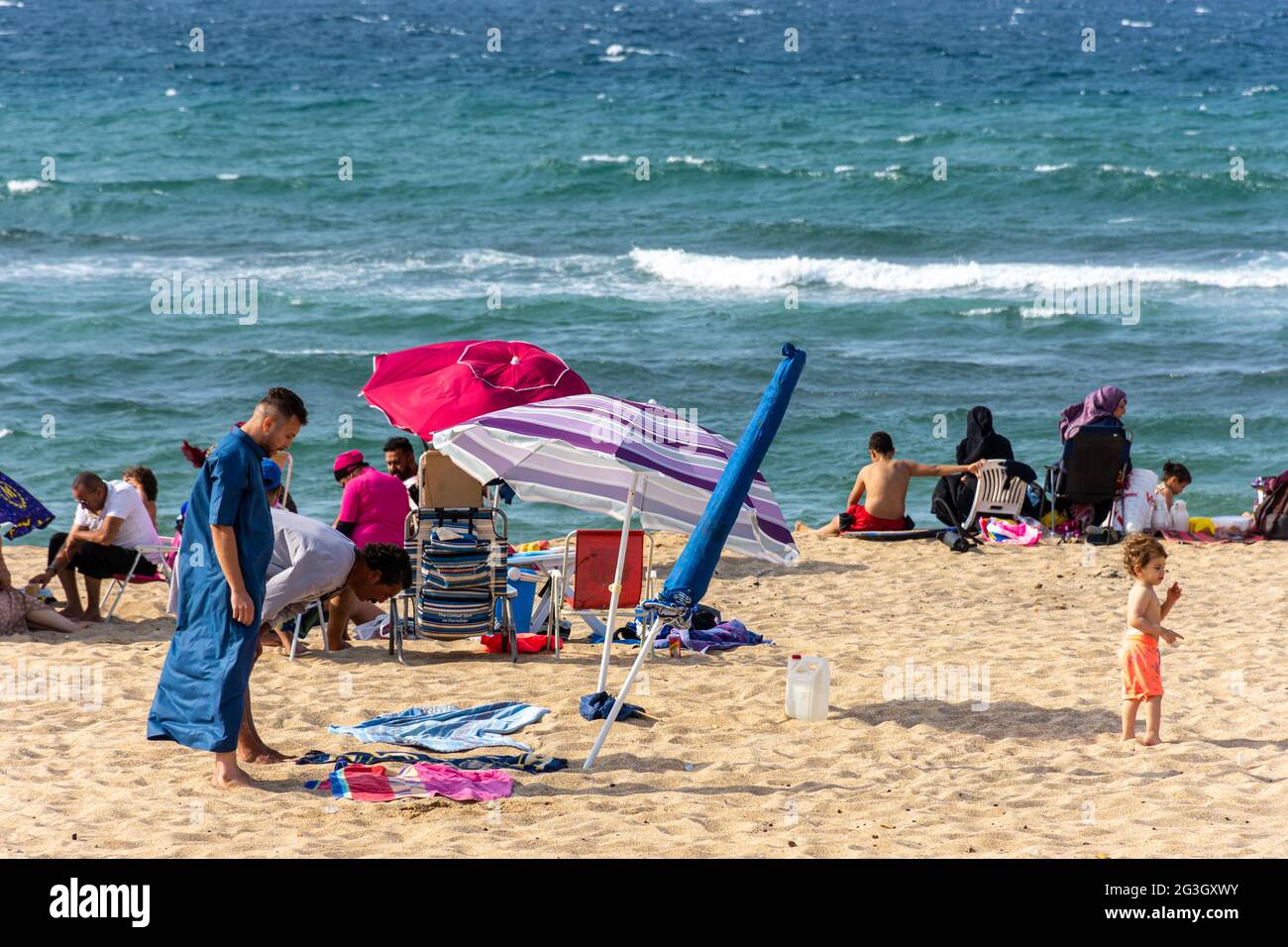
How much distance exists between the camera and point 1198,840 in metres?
5.16

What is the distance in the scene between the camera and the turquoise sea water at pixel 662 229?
58.7 feet

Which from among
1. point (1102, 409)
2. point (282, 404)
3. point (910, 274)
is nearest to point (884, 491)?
point (1102, 409)

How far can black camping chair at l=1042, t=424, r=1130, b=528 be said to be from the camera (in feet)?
37.7

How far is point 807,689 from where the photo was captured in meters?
6.93

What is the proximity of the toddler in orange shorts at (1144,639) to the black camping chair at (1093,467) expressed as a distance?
Answer: 5.09m

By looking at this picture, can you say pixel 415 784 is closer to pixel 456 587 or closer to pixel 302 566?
pixel 302 566

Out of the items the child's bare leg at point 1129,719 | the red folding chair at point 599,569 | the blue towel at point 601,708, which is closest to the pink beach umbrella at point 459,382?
the red folding chair at point 599,569

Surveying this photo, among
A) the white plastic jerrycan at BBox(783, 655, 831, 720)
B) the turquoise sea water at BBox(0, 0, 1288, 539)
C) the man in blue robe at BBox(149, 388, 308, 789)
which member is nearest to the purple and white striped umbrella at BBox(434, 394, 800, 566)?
the white plastic jerrycan at BBox(783, 655, 831, 720)

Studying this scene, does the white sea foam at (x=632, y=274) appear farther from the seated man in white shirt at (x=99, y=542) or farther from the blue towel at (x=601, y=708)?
the blue towel at (x=601, y=708)

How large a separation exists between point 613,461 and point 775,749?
172 centimetres

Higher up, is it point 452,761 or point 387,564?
point 387,564

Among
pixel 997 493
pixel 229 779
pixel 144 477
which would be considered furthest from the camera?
pixel 997 493

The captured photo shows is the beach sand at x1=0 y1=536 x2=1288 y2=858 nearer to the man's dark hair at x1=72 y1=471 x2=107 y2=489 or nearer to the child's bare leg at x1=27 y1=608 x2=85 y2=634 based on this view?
the child's bare leg at x1=27 y1=608 x2=85 y2=634
